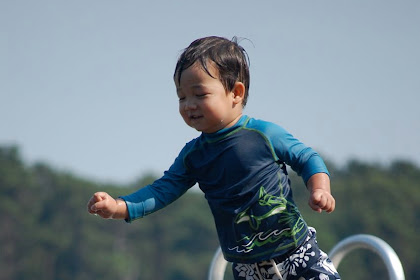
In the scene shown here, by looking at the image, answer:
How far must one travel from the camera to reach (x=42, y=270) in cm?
7850

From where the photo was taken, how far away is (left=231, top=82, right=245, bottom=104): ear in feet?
16.7

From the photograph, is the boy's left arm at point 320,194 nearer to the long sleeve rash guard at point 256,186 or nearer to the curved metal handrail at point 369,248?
the long sleeve rash guard at point 256,186

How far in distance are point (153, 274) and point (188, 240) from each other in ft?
20.4

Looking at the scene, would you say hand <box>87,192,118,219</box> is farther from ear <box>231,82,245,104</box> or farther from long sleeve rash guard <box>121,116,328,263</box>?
ear <box>231,82,245,104</box>

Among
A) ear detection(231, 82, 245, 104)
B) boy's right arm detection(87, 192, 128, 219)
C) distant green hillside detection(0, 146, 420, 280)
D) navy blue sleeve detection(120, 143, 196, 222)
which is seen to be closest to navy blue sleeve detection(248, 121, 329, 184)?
ear detection(231, 82, 245, 104)

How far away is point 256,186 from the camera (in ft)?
16.4

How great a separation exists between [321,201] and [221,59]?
106 cm

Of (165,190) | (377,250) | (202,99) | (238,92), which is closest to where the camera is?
(202,99)

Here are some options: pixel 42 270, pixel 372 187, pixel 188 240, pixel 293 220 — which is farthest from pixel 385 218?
pixel 293 220

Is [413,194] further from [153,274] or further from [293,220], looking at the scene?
[293,220]

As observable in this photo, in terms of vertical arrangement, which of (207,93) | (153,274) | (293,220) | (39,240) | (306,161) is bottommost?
(153,274)

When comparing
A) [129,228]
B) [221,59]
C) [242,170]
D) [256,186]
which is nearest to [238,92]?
[221,59]

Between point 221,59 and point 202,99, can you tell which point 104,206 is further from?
point 221,59

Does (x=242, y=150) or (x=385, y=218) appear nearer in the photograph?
(x=242, y=150)
